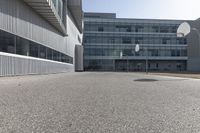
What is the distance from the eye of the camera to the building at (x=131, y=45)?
256 ft

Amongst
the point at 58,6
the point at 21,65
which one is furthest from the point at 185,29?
the point at 21,65

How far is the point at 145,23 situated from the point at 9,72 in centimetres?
7017

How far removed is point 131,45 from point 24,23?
62.1 metres

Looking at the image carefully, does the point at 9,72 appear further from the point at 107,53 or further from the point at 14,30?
the point at 107,53

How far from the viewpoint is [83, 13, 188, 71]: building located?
256 feet

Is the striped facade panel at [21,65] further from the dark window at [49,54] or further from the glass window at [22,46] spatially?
the dark window at [49,54]

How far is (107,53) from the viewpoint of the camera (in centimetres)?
7838

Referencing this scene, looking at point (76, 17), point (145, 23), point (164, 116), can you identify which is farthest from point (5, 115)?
point (145, 23)

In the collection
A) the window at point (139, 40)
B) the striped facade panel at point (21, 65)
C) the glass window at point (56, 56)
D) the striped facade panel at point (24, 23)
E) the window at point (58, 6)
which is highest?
the window at point (139, 40)

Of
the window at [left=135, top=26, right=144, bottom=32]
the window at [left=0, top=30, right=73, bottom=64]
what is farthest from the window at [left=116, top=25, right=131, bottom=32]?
the window at [left=0, top=30, right=73, bottom=64]

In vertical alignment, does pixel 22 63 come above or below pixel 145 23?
below

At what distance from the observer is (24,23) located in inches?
784

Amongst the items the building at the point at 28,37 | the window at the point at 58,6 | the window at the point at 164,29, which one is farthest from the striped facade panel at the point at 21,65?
the window at the point at 164,29

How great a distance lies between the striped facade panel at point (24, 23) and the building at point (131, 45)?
47.9 m
